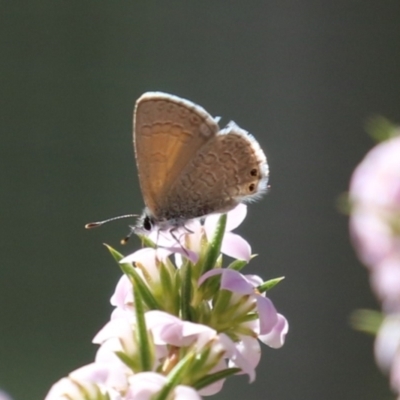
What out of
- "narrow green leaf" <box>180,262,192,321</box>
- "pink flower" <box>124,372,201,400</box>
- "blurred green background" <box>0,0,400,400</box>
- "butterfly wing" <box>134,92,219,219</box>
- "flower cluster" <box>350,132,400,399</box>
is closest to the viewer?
"flower cluster" <box>350,132,400,399</box>

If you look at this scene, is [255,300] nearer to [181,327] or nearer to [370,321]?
[181,327]

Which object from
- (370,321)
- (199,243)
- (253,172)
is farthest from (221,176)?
(370,321)

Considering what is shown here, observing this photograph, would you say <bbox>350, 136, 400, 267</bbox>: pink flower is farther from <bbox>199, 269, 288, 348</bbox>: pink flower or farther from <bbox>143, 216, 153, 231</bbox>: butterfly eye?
<bbox>143, 216, 153, 231</bbox>: butterfly eye

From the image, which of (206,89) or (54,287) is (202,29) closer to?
(206,89)

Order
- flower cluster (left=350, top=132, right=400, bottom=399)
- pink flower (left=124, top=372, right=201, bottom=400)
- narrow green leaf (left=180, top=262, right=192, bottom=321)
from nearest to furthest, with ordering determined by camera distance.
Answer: flower cluster (left=350, top=132, right=400, bottom=399)
pink flower (left=124, top=372, right=201, bottom=400)
narrow green leaf (left=180, top=262, right=192, bottom=321)

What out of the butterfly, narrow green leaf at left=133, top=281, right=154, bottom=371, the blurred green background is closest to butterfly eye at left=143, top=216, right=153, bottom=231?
the butterfly

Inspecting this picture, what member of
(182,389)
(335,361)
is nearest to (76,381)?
(182,389)
